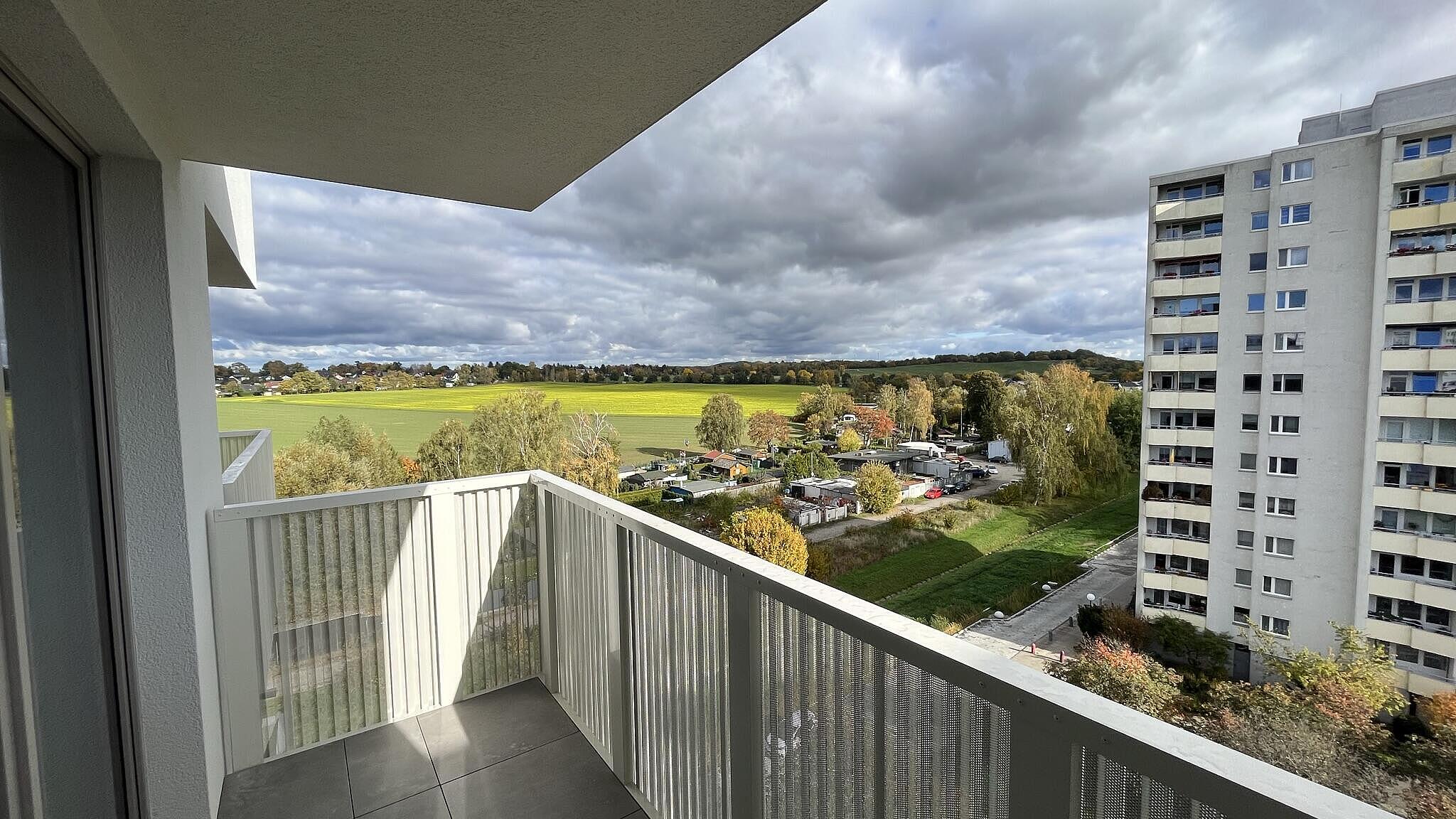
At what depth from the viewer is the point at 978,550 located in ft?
57.5

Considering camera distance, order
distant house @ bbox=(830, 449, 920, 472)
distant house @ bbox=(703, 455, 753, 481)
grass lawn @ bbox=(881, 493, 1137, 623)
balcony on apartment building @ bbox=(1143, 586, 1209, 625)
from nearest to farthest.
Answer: balcony on apartment building @ bbox=(1143, 586, 1209, 625)
grass lawn @ bbox=(881, 493, 1137, 623)
distant house @ bbox=(830, 449, 920, 472)
distant house @ bbox=(703, 455, 753, 481)

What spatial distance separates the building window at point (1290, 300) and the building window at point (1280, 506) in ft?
10.8

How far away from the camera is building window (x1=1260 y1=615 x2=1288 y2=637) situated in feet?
36.3

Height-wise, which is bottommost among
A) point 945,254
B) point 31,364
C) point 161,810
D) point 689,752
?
point 161,810

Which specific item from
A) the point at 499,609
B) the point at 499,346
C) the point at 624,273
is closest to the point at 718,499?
the point at 499,346

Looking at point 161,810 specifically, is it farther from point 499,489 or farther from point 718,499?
point 718,499

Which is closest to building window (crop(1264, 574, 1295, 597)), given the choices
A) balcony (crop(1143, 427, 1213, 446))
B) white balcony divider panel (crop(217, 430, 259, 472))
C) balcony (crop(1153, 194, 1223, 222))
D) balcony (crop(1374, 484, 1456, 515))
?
balcony (crop(1374, 484, 1456, 515))

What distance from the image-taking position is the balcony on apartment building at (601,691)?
2.27 feet

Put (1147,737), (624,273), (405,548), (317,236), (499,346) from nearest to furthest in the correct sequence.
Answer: (1147,737) < (405,548) < (317,236) < (499,346) < (624,273)

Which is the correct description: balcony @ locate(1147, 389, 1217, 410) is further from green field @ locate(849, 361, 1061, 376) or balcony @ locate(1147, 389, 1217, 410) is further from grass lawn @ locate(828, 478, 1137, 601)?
grass lawn @ locate(828, 478, 1137, 601)

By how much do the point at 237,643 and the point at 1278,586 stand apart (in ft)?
→ 48.8

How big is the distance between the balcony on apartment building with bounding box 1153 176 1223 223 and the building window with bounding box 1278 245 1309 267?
116 cm

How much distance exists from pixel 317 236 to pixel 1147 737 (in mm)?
25457

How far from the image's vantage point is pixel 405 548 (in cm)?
229
